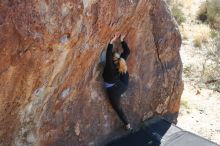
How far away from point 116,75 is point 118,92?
1.19 ft

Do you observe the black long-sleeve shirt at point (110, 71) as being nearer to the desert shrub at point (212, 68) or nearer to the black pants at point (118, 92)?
the black pants at point (118, 92)

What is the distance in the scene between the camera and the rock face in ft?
17.9

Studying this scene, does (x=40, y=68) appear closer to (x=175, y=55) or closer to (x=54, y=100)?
(x=54, y=100)

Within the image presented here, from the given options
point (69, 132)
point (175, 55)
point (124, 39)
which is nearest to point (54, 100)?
point (69, 132)

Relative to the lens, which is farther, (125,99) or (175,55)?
(175,55)

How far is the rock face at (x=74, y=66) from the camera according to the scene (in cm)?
547

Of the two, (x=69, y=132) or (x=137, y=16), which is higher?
(x=137, y=16)

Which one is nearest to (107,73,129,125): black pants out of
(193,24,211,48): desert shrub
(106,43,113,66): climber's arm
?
(106,43,113,66): climber's arm

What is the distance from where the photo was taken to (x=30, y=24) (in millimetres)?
5418

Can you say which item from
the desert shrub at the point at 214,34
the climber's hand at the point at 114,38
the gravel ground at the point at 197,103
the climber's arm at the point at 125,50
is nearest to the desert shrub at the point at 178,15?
the desert shrub at the point at 214,34

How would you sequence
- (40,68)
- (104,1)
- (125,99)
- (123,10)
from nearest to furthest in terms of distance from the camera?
1. (40,68)
2. (104,1)
3. (123,10)
4. (125,99)

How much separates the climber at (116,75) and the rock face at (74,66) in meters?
0.11

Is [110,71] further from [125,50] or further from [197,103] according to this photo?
[197,103]

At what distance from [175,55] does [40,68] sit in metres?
3.98
